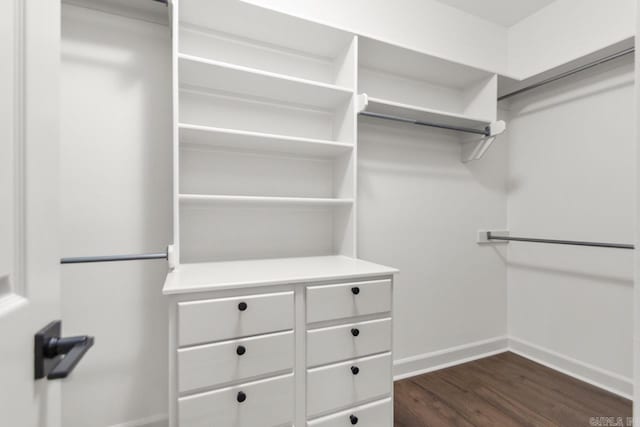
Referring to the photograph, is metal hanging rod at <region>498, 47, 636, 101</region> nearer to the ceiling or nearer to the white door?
the ceiling

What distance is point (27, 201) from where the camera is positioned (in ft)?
1.51

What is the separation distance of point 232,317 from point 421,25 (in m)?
2.14

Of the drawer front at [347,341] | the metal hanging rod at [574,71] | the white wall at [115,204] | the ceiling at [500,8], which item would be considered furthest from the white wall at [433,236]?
the white wall at [115,204]

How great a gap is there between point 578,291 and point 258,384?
2.23 meters

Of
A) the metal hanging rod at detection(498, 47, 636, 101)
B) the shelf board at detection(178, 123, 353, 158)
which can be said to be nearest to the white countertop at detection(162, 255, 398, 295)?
the shelf board at detection(178, 123, 353, 158)

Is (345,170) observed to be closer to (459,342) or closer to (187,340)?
(187,340)

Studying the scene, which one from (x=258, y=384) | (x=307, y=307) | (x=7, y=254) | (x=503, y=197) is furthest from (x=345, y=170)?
(x=503, y=197)

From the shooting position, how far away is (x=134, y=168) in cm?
146

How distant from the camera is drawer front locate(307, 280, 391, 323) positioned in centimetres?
123

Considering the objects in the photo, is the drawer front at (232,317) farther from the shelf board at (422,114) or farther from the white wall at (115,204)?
the shelf board at (422,114)

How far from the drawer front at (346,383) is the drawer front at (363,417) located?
0.03 metres

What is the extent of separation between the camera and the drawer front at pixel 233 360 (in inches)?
41.0

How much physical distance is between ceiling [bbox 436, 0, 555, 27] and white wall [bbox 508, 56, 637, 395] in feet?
1.88

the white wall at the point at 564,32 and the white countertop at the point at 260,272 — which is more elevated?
the white wall at the point at 564,32
